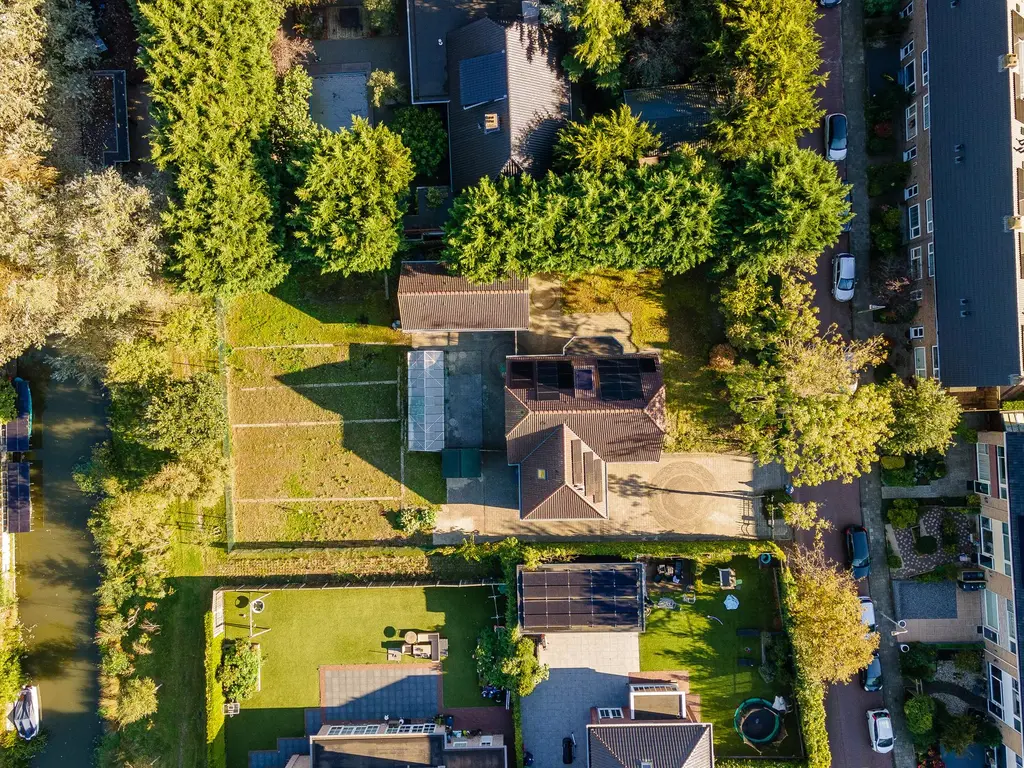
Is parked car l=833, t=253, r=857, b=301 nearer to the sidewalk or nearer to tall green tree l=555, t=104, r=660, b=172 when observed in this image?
the sidewalk

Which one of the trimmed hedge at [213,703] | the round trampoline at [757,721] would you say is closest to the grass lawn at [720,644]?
the round trampoline at [757,721]

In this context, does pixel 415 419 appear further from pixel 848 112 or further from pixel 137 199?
pixel 848 112

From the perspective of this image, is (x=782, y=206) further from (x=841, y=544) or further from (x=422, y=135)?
(x=841, y=544)

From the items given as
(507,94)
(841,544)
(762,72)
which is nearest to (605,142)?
(507,94)

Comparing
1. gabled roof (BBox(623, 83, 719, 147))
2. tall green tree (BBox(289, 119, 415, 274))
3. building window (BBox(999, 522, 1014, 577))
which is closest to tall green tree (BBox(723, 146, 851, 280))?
gabled roof (BBox(623, 83, 719, 147))

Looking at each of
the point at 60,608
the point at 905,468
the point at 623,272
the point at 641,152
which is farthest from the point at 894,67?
the point at 60,608
